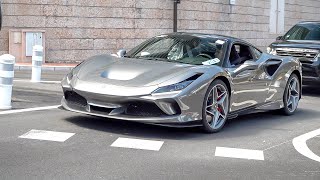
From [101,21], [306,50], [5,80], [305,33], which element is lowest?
[5,80]

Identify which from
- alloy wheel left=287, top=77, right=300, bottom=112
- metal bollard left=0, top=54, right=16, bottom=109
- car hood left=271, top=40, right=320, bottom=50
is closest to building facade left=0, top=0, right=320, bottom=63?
car hood left=271, top=40, right=320, bottom=50

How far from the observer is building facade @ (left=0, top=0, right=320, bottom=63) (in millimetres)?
15039

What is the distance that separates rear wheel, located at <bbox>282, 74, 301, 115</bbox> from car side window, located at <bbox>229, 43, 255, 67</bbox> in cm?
109

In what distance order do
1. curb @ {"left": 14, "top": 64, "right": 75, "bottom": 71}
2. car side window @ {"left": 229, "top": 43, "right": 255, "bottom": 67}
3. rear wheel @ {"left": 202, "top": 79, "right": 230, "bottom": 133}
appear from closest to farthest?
1. rear wheel @ {"left": 202, "top": 79, "right": 230, "bottom": 133}
2. car side window @ {"left": 229, "top": 43, "right": 255, "bottom": 67}
3. curb @ {"left": 14, "top": 64, "right": 75, "bottom": 71}

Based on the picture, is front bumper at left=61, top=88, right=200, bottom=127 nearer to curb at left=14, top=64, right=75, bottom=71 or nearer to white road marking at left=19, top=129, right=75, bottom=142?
white road marking at left=19, top=129, right=75, bottom=142

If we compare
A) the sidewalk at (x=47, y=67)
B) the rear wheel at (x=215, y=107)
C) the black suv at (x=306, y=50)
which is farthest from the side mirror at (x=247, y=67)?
the sidewalk at (x=47, y=67)

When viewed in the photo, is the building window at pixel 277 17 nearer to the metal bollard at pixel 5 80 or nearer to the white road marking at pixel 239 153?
the metal bollard at pixel 5 80

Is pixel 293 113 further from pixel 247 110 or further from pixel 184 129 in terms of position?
pixel 184 129

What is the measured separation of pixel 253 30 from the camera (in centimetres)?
2216

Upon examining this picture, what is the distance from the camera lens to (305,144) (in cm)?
675

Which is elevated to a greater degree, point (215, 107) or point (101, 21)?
point (101, 21)

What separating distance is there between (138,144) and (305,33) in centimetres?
818

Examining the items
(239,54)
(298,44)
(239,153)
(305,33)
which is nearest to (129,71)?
(239,153)

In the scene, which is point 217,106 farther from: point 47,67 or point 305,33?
point 47,67
